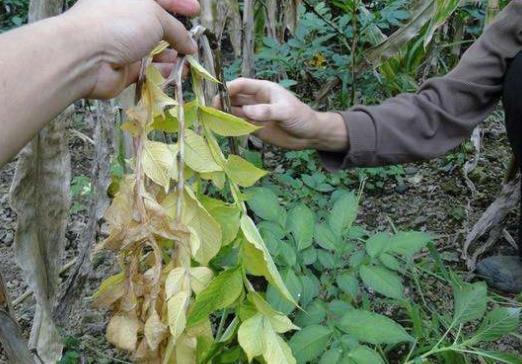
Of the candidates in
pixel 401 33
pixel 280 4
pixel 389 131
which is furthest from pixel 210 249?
pixel 280 4

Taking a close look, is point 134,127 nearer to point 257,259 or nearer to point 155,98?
point 155,98

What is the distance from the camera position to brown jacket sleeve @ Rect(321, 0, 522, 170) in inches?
47.6

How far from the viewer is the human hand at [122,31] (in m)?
0.71

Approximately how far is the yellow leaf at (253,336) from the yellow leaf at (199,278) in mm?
62

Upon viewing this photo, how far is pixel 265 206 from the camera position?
87 centimetres

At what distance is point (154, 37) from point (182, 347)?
35 centimetres

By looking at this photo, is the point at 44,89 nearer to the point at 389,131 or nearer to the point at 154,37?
the point at 154,37

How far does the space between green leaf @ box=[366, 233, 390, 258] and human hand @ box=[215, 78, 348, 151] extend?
0.84 feet

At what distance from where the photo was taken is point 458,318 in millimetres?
1051

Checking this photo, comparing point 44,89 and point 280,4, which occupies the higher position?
point 44,89

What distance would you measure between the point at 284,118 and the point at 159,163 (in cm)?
45

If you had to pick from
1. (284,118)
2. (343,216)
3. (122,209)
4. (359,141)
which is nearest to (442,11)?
(359,141)

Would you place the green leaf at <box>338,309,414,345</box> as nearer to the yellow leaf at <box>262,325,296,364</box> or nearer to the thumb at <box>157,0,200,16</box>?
the yellow leaf at <box>262,325,296,364</box>

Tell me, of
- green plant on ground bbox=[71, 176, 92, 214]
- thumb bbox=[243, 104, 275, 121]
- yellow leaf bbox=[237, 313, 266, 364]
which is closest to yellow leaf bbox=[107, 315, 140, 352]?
yellow leaf bbox=[237, 313, 266, 364]
